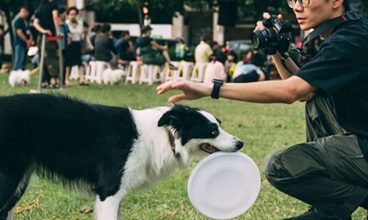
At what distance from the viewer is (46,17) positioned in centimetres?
1327

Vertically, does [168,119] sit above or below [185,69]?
above

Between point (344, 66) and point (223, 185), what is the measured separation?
1.33m

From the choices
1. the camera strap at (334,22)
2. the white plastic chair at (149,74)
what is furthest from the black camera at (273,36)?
the white plastic chair at (149,74)

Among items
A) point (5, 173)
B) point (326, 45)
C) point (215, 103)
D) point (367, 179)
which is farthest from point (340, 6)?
point (215, 103)

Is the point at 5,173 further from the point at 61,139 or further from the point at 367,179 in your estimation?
the point at 367,179

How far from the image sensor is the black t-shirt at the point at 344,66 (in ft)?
11.3

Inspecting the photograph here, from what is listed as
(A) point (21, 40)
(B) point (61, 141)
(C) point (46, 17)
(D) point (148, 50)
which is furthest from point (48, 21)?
(B) point (61, 141)

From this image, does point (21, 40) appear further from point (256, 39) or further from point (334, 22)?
point (334, 22)

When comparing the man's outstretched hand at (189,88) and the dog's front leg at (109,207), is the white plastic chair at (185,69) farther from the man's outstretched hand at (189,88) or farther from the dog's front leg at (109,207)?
the man's outstretched hand at (189,88)

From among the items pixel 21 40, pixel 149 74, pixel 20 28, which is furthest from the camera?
pixel 149 74

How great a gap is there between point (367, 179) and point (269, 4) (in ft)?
70.2

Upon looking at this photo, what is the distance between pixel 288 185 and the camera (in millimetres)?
3910

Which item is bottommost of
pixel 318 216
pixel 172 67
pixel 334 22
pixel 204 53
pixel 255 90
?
pixel 172 67

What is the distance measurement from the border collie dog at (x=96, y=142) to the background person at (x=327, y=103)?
607 millimetres
